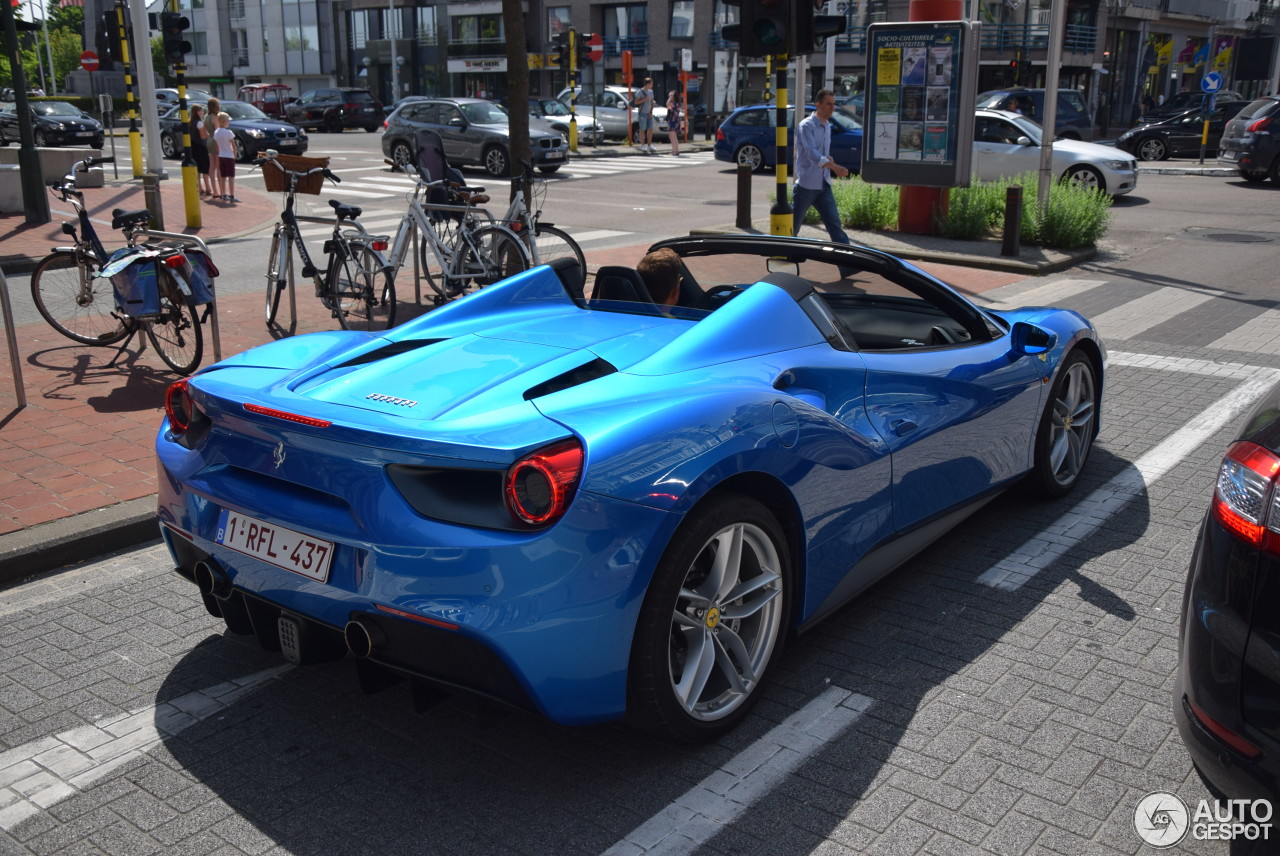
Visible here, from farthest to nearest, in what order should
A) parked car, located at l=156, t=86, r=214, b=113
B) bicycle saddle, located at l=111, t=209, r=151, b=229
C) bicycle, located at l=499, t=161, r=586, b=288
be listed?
parked car, located at l=156, t=86, r=214, b=113 < bicycle, located at l=499, t=161, r=586, b=288 < bicycle saddle, located at l=111, t=209, r=151, b=229

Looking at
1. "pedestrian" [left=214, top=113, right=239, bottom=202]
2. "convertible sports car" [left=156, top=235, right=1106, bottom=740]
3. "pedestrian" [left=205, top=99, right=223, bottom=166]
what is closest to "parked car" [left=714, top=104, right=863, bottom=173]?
"pedestrian" [left=214, top=113, right=239, bottom=202]

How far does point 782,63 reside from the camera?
11.3 metres

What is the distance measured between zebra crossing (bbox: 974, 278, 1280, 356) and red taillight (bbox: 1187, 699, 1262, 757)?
7.48 m

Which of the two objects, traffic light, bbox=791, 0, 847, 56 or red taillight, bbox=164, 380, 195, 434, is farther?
traffic light, bbox=791, 0, 847, 56

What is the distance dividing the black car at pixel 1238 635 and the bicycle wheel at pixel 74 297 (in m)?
7.82

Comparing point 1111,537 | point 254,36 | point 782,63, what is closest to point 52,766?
point 1111,537

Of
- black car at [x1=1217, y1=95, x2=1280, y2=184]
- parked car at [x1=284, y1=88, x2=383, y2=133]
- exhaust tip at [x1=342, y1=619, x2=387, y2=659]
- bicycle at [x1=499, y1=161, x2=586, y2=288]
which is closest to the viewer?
exhaust tip at [x1=342, y1=619, x2=387, y2=659]

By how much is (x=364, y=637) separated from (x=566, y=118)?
35358mm

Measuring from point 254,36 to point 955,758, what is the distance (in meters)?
89.4

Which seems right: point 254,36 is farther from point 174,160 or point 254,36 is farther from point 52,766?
point 52,766

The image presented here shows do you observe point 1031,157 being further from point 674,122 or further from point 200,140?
point 674,122

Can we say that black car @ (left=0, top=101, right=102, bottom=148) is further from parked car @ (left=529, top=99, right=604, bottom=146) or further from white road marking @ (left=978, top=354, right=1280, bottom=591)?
white road marking @ (left=978, top=354, right=1280, bottom=591)

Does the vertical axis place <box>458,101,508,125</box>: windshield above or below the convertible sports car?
above

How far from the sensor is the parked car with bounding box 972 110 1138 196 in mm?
19375
